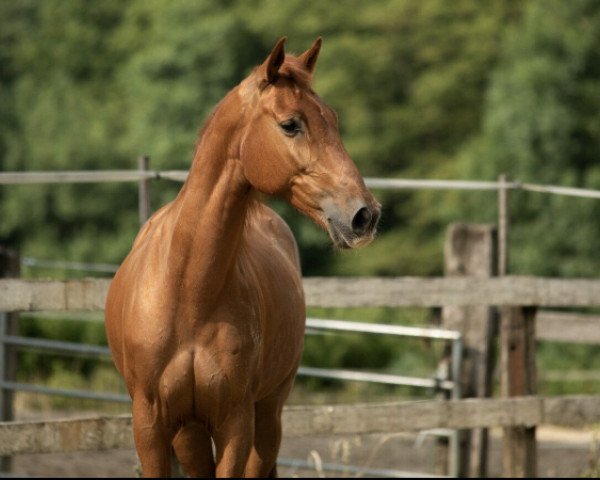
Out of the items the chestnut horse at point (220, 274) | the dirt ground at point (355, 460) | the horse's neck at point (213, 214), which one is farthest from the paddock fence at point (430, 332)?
the horse's neck at point (213, 214)

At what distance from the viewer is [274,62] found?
4562mm

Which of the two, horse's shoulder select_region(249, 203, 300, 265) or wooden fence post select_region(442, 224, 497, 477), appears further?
wooden fence post select_region(442, 224, 497, 477)

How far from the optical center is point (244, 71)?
128ft

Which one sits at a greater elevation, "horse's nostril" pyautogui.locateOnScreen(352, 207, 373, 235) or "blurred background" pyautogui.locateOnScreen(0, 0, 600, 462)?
"blurred background" pyautogui.locateOnScreen(0, 0, 600, 462)

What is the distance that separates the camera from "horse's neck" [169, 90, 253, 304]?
473 centimetres

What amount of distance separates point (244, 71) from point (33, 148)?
302 inches

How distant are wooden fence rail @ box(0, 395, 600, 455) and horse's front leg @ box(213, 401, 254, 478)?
1231 mm

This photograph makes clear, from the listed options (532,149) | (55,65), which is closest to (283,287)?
(532,149)

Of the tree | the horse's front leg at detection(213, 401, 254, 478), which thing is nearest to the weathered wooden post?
the horse's front leg at detection(213, 401, 254, 478)

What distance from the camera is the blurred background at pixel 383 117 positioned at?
94.1ft

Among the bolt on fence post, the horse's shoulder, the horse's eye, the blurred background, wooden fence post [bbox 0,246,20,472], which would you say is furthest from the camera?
the blurred background

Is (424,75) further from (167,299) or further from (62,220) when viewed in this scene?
(167,299)

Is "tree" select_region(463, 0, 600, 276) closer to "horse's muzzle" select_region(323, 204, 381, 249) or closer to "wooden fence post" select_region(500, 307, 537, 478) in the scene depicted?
"wooden fence post" select_region(500, 307, 537, 478)

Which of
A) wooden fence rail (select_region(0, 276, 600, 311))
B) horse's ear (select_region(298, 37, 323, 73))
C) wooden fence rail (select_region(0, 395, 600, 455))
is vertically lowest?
wooden fence rail (select_region(0, 395, 600, 455))
